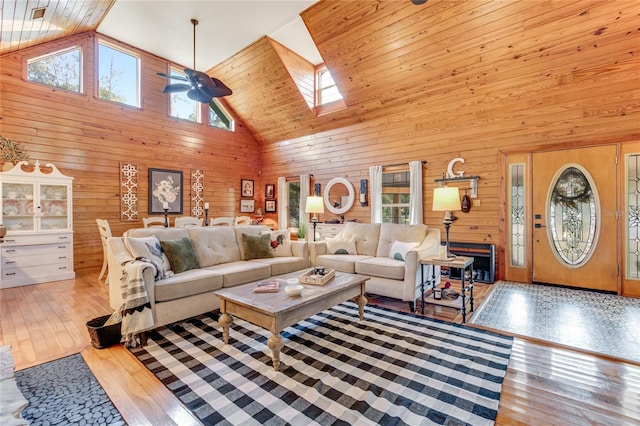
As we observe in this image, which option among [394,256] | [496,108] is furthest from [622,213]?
[394,256]

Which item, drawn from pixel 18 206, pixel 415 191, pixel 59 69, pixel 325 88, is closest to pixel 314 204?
pixel 415 191

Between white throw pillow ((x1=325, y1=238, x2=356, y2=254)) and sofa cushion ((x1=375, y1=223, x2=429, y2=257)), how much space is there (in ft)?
1.23

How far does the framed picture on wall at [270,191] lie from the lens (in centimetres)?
808

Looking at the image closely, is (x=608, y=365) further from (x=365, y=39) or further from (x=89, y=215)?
(x=89, y=215)

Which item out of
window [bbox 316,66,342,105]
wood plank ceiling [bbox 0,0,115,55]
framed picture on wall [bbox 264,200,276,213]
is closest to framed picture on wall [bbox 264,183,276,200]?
framed picture on wall [bbox 264,200,276,213]

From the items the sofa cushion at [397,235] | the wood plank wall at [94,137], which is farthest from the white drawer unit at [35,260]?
the sofa cushion at [397,235]

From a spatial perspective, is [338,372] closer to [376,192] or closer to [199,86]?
[199,86]

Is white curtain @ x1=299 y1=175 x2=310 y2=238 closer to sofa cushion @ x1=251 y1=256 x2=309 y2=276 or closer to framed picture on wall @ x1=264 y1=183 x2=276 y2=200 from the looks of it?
framed picture on wall @ x1=264 y1=183 x2=276 y2=200

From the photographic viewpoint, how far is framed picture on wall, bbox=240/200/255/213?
8.00 metres

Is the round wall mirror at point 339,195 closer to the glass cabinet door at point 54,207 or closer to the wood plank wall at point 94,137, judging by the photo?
the wood plank wall at point 94,137

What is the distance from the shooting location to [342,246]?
4.41 m

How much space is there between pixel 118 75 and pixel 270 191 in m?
4.13

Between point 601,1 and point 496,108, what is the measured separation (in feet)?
5.24

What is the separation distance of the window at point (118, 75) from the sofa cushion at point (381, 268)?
18.8 ft
